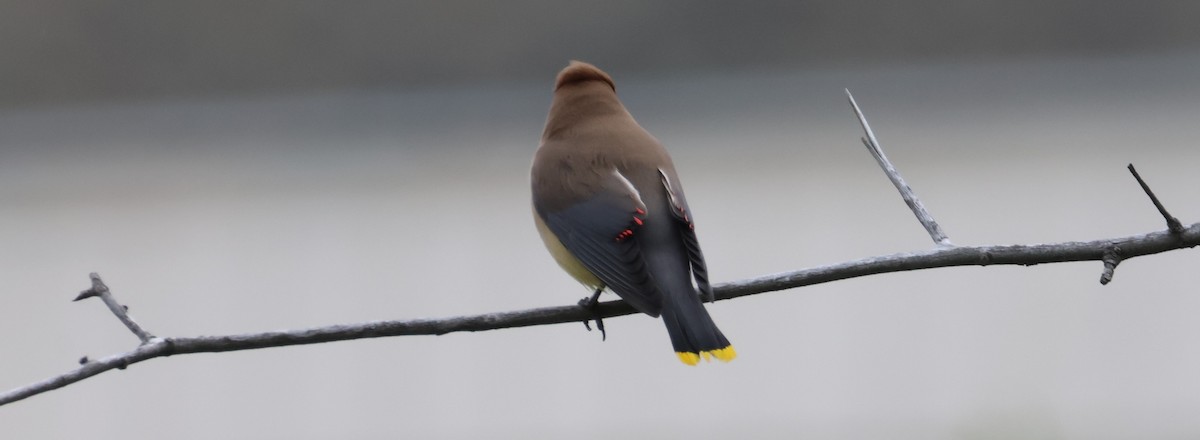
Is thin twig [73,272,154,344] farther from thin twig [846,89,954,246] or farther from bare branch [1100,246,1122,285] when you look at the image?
bare branch [1100,246,1122,285]

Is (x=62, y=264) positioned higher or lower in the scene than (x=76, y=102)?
lower

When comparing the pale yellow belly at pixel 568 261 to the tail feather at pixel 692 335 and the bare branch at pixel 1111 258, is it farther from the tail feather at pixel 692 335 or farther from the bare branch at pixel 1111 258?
the bare branch at pixel 1111 258

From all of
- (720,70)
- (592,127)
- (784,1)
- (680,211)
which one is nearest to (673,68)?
(720,70)

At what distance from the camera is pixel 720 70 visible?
6473 mm

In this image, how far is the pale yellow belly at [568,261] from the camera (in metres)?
3.83

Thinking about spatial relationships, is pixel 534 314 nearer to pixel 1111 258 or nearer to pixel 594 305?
pixel 594 305

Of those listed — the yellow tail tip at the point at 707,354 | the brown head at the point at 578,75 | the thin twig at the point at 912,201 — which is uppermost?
the brown head at the point at 578,75

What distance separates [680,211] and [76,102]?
11.6ft

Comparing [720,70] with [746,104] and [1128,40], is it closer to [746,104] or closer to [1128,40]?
[746,104]

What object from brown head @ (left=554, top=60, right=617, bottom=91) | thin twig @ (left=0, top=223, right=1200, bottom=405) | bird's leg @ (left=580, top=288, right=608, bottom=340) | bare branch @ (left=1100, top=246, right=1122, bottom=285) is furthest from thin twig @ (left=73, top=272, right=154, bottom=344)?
bare branch @ (left=1100, top=246, right=1122, bottom=285)

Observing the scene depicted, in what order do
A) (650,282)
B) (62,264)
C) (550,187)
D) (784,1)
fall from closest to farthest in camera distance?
(650,282), (550,187), (62,264), (784,1)

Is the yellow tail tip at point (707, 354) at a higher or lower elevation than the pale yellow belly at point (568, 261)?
lower

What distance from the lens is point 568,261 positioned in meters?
3.89

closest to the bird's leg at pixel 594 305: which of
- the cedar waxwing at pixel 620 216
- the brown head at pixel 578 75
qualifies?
the cedar waxwing at pixel 620 216
